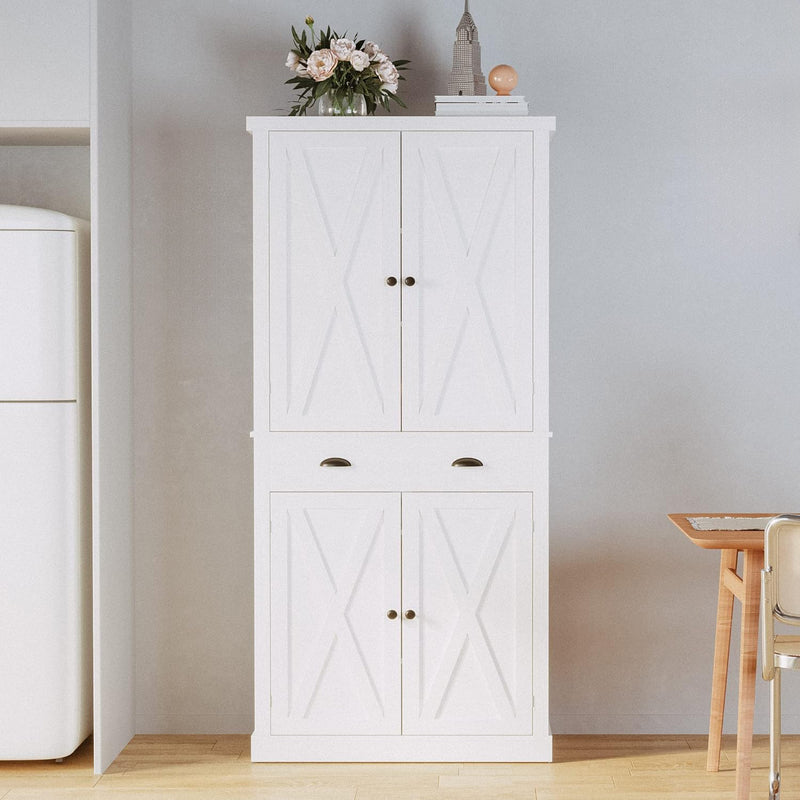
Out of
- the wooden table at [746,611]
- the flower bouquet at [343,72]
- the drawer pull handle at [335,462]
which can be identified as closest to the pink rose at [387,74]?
the flower bouquet at [343,72]

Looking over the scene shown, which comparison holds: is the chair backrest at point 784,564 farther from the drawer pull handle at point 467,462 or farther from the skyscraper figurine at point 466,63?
the skyscraper figurine at point 466,63

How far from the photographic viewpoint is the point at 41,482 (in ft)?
8.75

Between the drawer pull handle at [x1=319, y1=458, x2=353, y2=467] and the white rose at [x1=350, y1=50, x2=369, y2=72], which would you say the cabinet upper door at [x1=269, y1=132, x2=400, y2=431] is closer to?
the drawer pull handle at [x1=319, y1=458, x2=353, y2=467]

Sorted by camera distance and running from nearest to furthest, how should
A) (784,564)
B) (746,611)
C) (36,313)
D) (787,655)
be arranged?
(784,564)
(787,655)
(746,611)
(36,313)

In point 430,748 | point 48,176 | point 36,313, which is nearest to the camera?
point 36,313

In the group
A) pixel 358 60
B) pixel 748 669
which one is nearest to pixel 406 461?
pixel 748 669

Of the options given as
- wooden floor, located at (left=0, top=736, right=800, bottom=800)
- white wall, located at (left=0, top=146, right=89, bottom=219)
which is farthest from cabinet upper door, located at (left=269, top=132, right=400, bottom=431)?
wooden floor, located at (left=0, top=736, right=800, bottom=800)

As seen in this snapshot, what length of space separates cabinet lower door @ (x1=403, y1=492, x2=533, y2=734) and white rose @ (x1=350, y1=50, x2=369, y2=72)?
4.44ft

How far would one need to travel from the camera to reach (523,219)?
2658mm

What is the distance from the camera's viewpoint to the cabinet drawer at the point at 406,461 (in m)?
2.69

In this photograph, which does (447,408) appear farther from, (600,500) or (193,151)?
(193,151)

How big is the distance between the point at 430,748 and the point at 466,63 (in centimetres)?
221

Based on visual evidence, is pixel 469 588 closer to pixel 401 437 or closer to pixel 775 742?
pixel 401 437

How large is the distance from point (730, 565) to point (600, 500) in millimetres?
526
